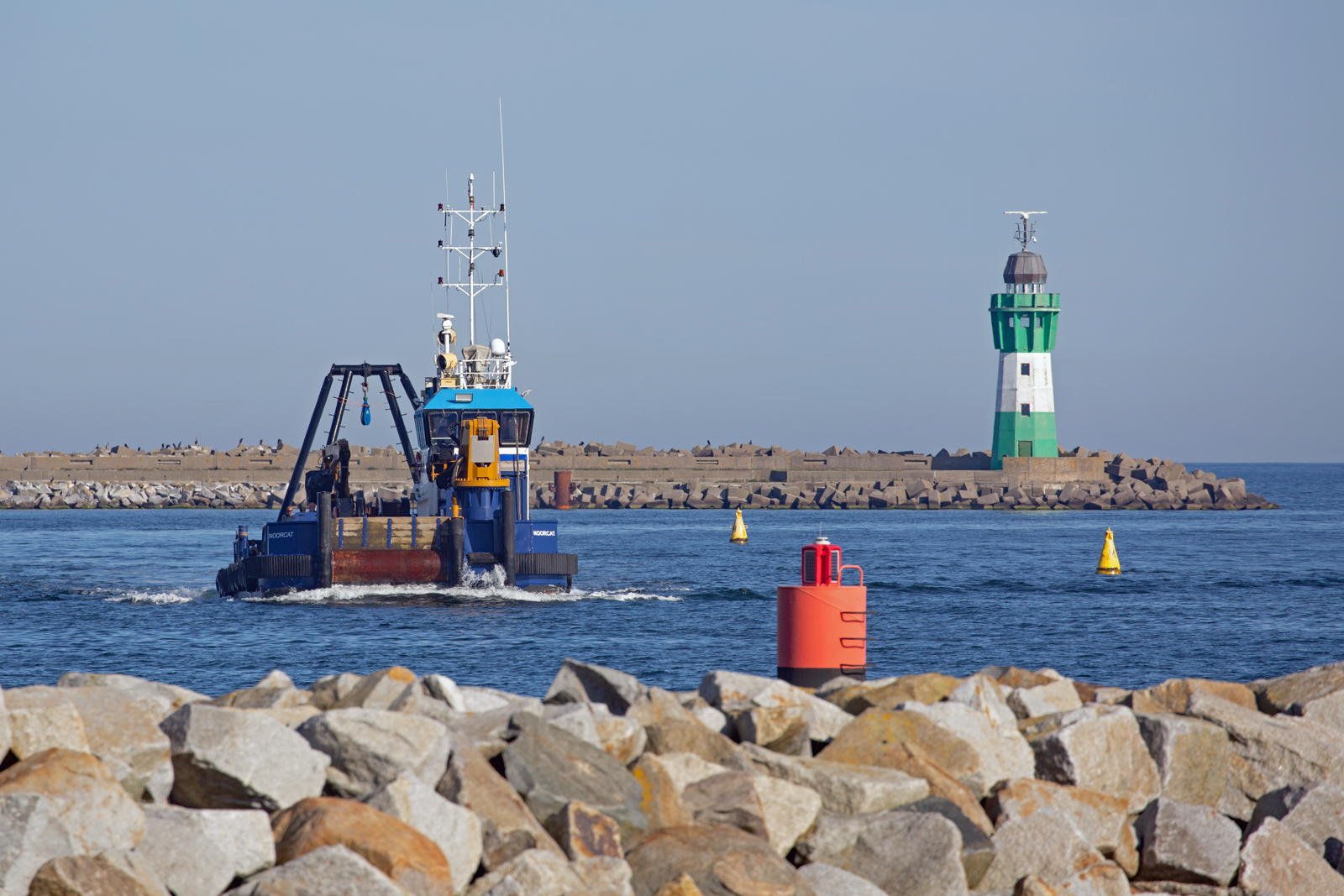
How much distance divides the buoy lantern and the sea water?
444 cm

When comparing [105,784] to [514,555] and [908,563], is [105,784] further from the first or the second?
[908,563]

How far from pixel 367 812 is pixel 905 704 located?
11.5 feet

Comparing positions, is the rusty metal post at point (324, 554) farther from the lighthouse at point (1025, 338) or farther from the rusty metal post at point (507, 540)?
the lighthouse at point (1025, 338)

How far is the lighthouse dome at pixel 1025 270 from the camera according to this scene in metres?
69.1

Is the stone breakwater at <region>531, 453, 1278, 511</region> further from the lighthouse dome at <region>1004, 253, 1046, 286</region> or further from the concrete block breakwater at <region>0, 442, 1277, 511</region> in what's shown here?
the lighthouse dome at <region>1004, 253, 1046, 286</region>

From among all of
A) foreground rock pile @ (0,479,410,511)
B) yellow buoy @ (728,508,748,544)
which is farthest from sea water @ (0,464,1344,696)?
foreground rock pile @ (0,479,410,511)

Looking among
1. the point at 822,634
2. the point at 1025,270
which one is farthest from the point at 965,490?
the point at 822,634

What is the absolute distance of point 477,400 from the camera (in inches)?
1108

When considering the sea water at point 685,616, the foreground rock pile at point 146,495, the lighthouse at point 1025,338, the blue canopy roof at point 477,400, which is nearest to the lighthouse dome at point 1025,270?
the lighthouse at point 1025,338

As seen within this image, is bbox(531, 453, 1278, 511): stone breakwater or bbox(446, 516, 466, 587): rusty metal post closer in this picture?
bbox(446, 516, 466, 587): rusty metal post

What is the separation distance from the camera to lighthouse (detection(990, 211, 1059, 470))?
68500 millimetres

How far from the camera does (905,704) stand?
8297 millimetres

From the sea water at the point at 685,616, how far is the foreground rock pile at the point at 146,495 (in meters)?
35.8

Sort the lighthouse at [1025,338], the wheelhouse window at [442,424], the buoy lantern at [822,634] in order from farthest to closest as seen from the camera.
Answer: the lighthouse at [1025,338] → the wheelhouse window at [442,424] → the buoy lantern at [822,634]
